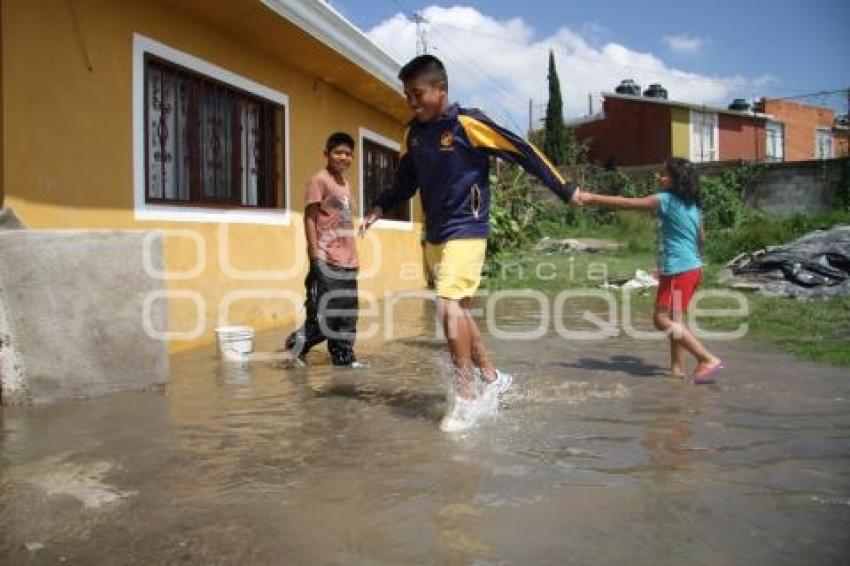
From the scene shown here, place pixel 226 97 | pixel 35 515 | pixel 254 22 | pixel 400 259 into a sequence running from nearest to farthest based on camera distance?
pixel 35 515 < pixel 254 22 < pixel 226 97 < pixel 400 259

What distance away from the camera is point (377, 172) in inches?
496

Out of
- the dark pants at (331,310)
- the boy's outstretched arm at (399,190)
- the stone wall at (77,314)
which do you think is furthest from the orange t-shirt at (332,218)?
the stone wall at (77,314)

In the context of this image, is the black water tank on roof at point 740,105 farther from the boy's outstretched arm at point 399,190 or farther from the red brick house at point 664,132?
the boy's outstretched arm at point 399,190

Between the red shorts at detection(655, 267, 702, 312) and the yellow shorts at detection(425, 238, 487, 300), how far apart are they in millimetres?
1915

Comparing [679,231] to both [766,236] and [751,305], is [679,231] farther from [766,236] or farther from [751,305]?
[766,236]

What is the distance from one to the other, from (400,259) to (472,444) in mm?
9234

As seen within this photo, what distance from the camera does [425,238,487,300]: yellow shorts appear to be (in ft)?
13.8

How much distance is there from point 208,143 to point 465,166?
3.92m

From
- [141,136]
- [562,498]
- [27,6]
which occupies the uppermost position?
[27,6]

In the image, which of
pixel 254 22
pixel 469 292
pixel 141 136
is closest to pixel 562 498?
pixel 469 292

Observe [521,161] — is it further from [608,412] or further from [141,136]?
[141,136]

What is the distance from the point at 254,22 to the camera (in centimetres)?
722

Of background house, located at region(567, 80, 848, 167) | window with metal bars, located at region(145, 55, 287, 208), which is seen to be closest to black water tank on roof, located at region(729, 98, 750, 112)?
background house, located at region(567, 80, 848, 167)

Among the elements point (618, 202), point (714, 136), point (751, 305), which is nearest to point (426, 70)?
point (618, 202)
